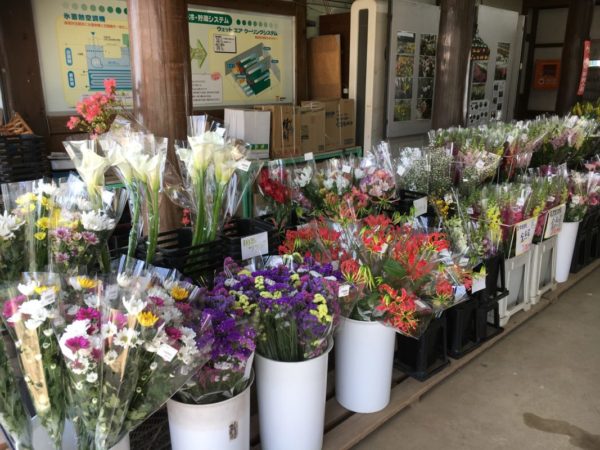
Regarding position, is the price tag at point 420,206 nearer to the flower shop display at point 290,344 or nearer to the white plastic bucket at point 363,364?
the white plastic bucket at point 363,364

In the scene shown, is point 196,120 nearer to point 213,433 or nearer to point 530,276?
point 213,433

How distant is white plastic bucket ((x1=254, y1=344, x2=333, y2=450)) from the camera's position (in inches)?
57.0

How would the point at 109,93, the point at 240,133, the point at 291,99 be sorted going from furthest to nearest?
the point at 291,99
the point at 240,133
the point at 109,93

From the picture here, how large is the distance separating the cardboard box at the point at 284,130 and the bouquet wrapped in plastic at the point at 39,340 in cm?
345

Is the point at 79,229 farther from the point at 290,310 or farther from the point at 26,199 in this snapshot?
the point at 290,310

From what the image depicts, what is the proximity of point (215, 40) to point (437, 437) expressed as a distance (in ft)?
14.0

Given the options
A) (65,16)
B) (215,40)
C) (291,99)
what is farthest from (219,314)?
(291,99)

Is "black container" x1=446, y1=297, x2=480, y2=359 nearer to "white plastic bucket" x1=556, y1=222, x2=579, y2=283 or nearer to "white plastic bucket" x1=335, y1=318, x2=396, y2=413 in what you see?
"white plastic bucket" x1=335, y1=318, x2=396, y2=413

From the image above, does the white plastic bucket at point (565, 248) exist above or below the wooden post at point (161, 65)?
below

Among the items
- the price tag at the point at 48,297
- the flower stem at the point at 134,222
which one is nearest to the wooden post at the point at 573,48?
the flower stem at the point at 134,222

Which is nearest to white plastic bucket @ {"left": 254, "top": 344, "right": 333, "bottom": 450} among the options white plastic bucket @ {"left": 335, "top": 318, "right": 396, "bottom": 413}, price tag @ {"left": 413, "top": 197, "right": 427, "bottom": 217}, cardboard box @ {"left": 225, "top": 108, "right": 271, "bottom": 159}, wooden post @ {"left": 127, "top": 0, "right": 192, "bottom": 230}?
white plastic bucket @ {"left": 335, "top": 318, "right": 396, "bottom": 413}

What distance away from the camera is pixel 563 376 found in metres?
2.34

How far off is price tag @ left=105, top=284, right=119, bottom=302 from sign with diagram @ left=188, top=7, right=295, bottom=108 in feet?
13.0

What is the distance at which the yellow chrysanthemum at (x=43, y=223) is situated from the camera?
1.38 metres
